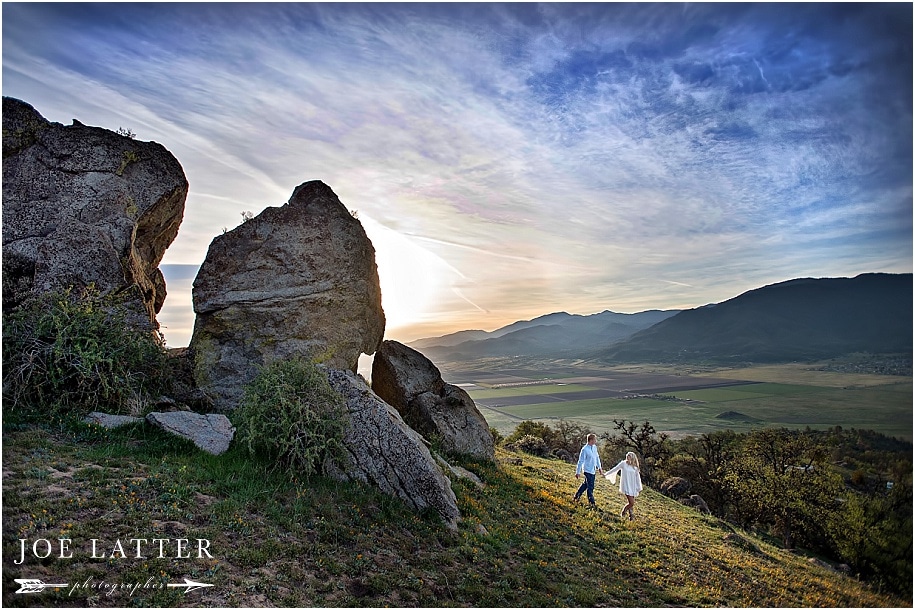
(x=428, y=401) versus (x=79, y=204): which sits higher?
(x=79, y=204)

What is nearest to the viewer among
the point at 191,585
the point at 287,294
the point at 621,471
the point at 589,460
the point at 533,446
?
the point at 191,585

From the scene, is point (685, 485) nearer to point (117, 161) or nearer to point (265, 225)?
Result: point (265, 225)

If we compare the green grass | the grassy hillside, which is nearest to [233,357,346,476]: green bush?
the grassy hillside

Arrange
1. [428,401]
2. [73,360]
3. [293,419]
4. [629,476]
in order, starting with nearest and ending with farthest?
[293,419], [73,360], [629,476], [428,401]

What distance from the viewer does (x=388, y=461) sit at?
28.2 ft

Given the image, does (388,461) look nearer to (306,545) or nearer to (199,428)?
(306,545)

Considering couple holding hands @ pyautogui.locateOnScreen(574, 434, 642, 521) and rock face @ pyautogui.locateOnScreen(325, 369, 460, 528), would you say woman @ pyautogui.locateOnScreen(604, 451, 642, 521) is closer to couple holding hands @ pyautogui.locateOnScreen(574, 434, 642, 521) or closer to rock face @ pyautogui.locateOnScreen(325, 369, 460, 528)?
couple holding hands @ pyautogui.locateOnScreen(574, 434, 642, 521)

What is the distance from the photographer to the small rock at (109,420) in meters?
8.75

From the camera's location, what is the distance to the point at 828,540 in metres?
18.5

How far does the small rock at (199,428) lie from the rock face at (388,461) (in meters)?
2.18

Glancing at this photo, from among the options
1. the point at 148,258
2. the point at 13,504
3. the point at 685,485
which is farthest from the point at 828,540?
the point at 148,258

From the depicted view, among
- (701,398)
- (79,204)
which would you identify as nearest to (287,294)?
(79,204)

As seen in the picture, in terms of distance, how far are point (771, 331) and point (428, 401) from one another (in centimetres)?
2536

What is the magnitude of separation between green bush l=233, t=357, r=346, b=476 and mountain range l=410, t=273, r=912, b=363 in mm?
10417
